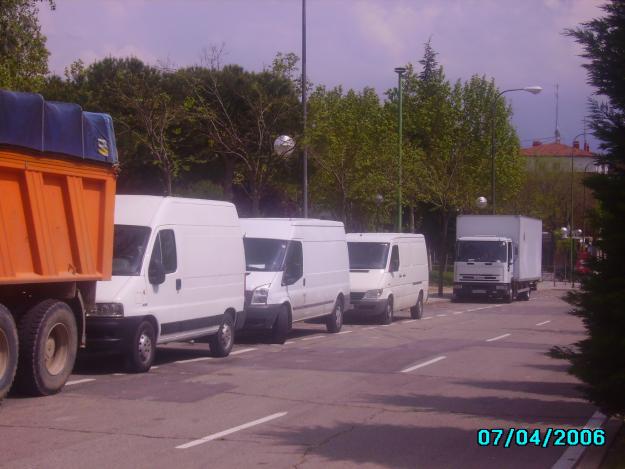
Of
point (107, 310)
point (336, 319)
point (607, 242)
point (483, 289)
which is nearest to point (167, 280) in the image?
point (107, 310)

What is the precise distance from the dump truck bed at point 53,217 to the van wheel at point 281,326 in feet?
21.2

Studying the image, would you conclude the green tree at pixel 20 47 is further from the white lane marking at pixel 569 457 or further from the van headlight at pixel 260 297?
the white lane marking at pixel 569 457

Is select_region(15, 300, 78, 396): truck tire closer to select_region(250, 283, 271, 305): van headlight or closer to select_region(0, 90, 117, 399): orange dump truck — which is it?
select_region(0, 90, 117, 399): orange dump truck

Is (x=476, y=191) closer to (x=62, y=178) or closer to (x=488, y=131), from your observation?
(x=488, y=131)

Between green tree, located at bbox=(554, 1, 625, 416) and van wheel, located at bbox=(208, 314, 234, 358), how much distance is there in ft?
25.8

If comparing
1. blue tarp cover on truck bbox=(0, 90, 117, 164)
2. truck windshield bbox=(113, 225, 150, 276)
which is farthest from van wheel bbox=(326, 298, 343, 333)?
blue tarp cover on truck bbox=(0, 90, 117, 164)

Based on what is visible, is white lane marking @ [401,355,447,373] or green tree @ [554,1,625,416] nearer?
green tree @ [554,1,625,416]

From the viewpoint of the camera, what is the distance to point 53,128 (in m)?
11.2

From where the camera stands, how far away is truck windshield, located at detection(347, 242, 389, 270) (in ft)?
82.1

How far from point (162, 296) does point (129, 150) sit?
48.1 ft

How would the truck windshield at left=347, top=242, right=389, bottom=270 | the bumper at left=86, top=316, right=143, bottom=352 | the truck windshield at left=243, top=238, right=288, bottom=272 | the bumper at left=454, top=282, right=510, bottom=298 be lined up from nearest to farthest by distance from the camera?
the bumper at left=86, top=316, right=143, bottom=352
the truck windshield at left=243, top=238, right=288, bottom=272
the truck windshield at left=347, top=242, right=389, bottom=270
the bumper at left=454, top=282, right=510, bottom=298

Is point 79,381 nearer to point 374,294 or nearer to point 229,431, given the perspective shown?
point 229,431

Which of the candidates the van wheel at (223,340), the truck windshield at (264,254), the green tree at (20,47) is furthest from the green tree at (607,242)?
the green tree at (20,47)

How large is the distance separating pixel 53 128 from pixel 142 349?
3.90 metres
